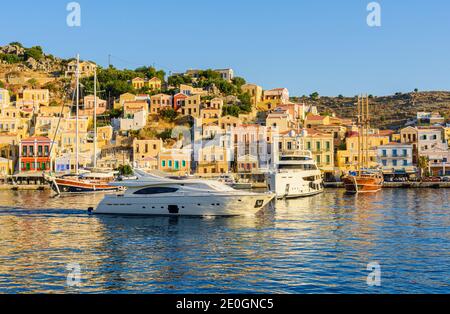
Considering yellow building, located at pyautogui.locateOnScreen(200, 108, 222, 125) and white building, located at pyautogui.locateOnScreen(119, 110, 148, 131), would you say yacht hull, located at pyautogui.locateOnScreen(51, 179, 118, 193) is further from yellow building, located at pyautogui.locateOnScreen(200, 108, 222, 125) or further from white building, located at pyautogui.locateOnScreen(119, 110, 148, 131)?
yellow building, located at pyautogui.locateOnScreen(200, 108, 222, 125)

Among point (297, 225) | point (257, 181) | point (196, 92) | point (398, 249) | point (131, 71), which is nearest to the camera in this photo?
point (398, 249)

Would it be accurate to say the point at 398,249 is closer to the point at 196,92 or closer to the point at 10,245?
the point at 10,245

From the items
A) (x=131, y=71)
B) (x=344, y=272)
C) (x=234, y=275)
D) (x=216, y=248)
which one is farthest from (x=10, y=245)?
(x=131, y=71)

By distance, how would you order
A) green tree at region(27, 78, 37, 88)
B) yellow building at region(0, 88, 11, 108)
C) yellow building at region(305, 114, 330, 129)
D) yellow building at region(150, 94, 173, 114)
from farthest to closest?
green tree at region(27, 78, 37, 88), yellow building at region(150, 94, 173, 114), yellow building at region(0, 88, 11, 108), yellow building at region(305, 114, 330, 129)

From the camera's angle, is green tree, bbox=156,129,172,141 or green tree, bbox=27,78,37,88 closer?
green tree, bbox=156,129,172,141

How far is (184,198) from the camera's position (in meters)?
35.6

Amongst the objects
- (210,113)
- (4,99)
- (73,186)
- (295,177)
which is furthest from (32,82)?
(295,177)

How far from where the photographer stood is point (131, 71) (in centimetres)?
12950

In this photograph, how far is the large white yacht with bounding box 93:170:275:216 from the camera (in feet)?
116

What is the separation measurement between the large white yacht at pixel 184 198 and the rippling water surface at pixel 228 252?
0.84m

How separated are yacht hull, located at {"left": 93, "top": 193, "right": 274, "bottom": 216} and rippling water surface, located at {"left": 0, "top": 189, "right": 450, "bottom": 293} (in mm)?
750

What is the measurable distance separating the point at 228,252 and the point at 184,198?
40.8 ft

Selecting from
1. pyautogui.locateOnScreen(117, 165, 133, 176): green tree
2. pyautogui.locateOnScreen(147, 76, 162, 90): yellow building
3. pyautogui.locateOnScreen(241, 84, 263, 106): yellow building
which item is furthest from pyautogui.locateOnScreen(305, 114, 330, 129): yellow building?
pyautogui.locateOnScreen(117, 165, 133, 176): green tree

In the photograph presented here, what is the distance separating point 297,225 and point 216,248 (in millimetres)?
9454
